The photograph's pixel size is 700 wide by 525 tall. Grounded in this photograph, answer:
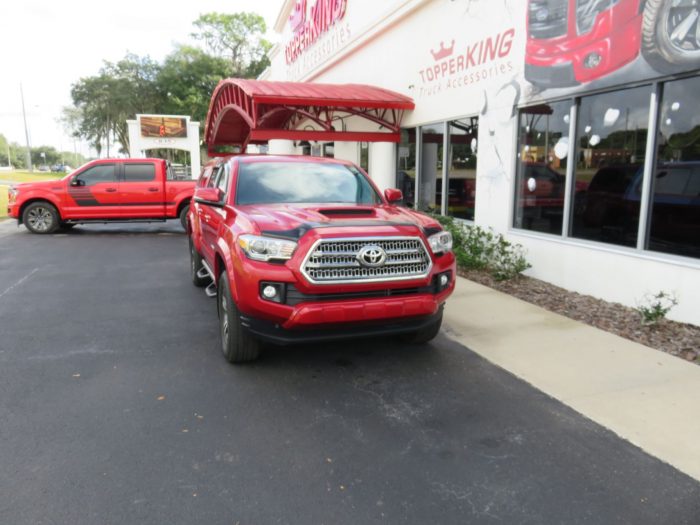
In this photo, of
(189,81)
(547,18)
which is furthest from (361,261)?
(189,81)

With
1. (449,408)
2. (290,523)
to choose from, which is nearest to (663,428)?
(449,408)

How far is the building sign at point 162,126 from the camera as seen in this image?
109 ft

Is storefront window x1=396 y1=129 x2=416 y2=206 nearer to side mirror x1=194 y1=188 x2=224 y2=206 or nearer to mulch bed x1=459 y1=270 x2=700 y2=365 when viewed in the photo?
mulch bed x1=459 y1=270 x2=700 y2=365

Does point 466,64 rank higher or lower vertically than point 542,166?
higher

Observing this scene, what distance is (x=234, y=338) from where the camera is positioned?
439cm

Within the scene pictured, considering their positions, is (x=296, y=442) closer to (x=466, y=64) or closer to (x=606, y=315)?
(x=606, y=315)

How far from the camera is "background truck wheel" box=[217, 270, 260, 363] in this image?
4.33 metres

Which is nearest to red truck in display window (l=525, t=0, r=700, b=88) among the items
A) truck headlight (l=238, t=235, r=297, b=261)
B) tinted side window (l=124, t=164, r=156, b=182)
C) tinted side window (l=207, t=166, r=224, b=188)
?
truck headlight (l=238, t=235, r=297, b=261)

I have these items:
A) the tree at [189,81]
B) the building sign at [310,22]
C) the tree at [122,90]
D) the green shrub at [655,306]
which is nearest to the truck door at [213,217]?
the green shrub at [655,306]

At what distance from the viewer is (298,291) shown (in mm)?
3908

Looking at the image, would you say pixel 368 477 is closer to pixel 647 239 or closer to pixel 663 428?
pixel 663 428

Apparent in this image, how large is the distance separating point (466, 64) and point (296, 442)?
7896 millimetres

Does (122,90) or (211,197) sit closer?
(211,197)

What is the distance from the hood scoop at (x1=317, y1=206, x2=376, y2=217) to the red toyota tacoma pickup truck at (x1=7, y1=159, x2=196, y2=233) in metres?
10.6
